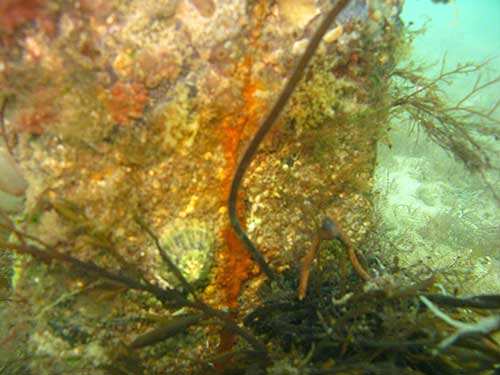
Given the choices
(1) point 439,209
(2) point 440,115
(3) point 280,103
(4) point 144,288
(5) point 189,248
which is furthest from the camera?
(1) point 439,209

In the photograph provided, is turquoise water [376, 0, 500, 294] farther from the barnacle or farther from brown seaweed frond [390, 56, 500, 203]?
the barnacle

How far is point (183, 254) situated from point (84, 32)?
1453mm

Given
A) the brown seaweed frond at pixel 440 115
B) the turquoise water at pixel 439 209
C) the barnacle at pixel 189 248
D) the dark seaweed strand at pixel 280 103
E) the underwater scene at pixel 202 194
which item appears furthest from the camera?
the turquoise water at pixel 439 209

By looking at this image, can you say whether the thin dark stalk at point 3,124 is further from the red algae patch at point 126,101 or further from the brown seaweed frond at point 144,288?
the red algae patch at point 126,101

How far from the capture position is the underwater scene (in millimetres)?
1756

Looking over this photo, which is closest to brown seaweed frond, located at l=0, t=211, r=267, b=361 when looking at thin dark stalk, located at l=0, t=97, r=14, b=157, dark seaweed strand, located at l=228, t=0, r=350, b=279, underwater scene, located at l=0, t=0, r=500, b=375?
underwater scene, located at l=0, t=0, r=500, b=375

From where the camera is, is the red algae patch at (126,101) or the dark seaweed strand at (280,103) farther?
the red algae patch at (126,101)

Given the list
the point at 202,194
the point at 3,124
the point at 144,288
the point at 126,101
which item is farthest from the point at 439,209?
the point at 3,124

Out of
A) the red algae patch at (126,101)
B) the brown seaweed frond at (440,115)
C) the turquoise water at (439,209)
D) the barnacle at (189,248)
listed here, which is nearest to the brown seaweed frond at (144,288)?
the barnacle at (189,248)

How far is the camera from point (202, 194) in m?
2.16

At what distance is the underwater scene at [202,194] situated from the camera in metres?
1.76

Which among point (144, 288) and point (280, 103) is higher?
point (280, 103)

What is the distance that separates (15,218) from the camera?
2133 millimetres

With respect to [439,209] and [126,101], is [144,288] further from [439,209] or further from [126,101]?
[439,209]
